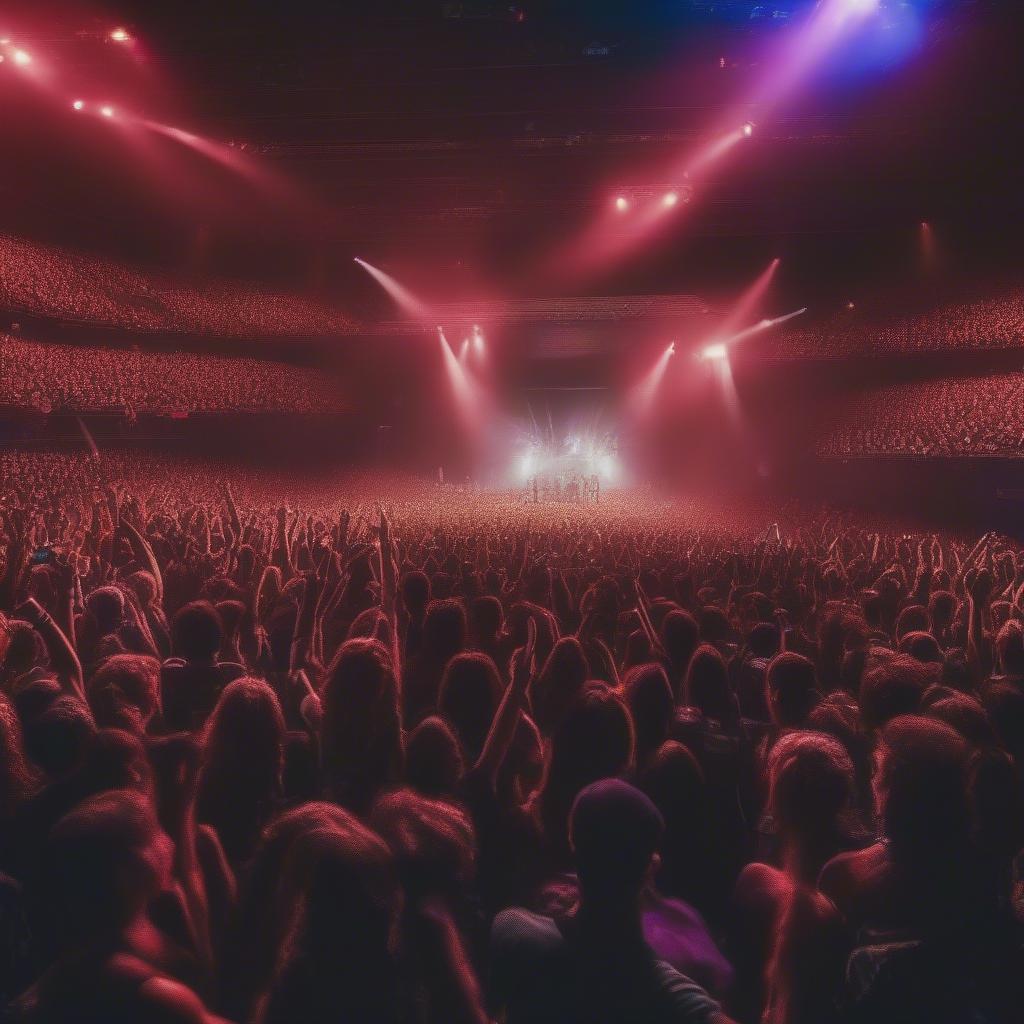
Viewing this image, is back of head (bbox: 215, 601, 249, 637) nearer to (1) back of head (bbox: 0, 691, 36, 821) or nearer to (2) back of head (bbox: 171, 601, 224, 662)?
(2) back of head (bbox: 171, 601, 224, 662)

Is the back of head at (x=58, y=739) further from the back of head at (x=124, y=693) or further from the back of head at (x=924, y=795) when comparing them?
the back of head at (x=924, y=795)

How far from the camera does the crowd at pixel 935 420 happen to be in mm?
18750

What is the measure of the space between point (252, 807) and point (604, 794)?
1203mm

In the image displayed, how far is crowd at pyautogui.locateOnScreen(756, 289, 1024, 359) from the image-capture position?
63.4 feet

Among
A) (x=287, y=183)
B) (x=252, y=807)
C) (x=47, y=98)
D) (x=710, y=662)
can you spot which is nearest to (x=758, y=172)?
(x=287, y=183)

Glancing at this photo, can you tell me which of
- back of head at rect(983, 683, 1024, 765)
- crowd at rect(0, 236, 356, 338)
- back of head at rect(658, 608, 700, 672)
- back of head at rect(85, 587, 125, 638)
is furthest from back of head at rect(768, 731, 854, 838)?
crowd at rect(0, 236, 356, 338)

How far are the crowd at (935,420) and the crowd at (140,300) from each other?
18.6 m

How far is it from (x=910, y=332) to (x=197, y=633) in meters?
23.8

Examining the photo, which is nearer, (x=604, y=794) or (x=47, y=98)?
(x=604, y=794)

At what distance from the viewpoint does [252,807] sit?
83.4 inches

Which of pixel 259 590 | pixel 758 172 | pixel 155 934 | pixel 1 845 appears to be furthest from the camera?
pixel 758 172

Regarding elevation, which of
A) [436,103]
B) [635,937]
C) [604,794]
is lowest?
[635,937]

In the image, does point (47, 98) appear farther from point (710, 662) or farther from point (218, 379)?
point (710, 662)

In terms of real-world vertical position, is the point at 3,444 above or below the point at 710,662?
above
